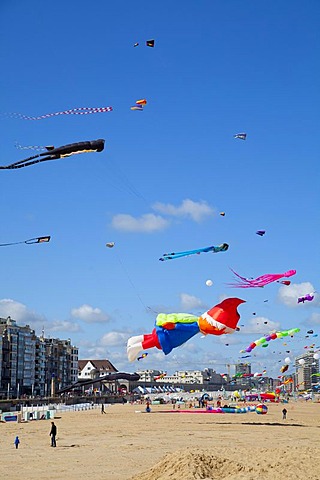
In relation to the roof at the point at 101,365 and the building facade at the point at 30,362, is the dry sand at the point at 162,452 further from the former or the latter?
the roof at the point at 101,365

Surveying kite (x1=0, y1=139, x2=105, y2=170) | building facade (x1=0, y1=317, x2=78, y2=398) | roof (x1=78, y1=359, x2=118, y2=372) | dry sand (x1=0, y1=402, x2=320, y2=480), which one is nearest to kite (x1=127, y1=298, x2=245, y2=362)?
dry sand (x1=0, y1=402, x2=320, y2=480)

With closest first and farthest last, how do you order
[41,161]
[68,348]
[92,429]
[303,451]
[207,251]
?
[41,161]
[303,451]
[207,251]
[92,429]
[68,348]

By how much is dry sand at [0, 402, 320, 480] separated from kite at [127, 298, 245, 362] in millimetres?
5446

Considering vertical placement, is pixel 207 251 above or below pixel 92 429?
above

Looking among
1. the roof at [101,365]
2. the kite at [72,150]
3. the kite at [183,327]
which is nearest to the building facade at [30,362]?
the roof at [101,365]

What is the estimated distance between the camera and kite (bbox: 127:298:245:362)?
3322cm

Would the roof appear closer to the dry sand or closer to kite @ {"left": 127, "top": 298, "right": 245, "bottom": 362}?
the dry sand

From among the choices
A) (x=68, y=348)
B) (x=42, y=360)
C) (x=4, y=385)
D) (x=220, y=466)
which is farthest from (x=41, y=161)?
(x=68, y=348)

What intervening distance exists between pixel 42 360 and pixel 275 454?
11109 cm

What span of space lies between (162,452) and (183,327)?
25.7 ft

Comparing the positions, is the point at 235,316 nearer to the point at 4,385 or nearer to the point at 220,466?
the point at 220,466

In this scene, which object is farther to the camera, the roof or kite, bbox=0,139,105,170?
the roof

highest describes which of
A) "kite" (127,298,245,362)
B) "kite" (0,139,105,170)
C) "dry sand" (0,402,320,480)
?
"kite" (0,139,105,170)

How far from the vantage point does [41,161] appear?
1722 cm
